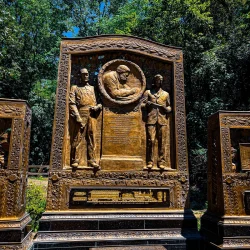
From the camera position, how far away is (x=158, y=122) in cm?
708

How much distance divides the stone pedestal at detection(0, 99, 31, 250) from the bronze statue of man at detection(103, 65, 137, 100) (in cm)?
223

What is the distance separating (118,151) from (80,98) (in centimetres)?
170

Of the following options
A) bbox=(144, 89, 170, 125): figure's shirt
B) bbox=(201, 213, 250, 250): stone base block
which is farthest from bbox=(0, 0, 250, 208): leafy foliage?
bbox=(201, 213, 250, 250): stone base block

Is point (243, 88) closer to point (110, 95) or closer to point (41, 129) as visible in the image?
point (110, 95)

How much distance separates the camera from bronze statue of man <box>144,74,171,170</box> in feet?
22.8

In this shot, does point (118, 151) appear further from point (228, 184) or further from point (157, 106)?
point (228, 184)

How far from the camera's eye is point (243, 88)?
43.4 feet

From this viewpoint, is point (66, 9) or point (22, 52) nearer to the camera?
point (22, 52)

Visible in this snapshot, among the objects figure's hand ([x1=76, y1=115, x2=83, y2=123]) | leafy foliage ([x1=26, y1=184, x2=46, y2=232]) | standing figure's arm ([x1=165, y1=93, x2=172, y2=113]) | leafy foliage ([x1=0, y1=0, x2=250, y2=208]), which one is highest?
leafy foliage ([x1=0, y1=0, x2=250, y2=208])

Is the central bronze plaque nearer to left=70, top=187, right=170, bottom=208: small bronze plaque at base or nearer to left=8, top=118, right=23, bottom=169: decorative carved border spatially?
left=70, top=187, right=170, bottom=208: small bronze plaque at base

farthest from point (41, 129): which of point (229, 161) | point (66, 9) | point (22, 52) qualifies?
point (229, 161)

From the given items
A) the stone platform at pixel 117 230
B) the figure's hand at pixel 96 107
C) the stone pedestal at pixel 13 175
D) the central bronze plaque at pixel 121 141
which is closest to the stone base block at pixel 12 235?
the stone pedestal at pixel 13 175

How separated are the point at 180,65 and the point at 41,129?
17480mm

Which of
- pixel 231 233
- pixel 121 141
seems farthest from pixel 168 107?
pixel 231 233
